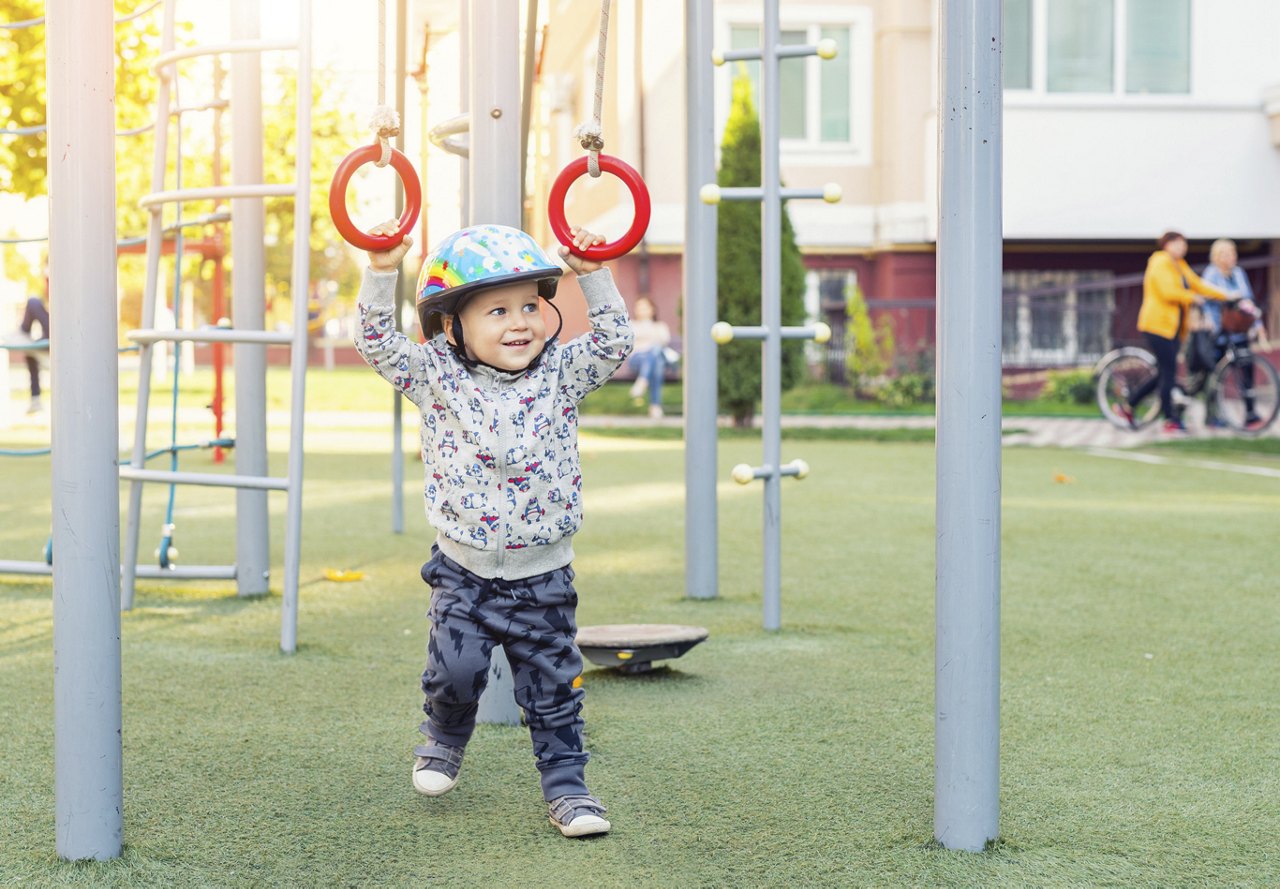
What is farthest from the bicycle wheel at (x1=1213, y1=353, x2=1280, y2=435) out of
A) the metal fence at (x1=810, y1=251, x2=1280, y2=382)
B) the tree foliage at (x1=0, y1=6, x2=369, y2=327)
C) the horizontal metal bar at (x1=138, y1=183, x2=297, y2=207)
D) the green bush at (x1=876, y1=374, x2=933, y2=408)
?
the horizontal metal bar at (x1=138, y1=183, x2=297, y2=207)

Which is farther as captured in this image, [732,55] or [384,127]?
[732,55]

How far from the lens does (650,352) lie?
55.5 feet

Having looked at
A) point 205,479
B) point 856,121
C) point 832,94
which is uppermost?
point 832,94

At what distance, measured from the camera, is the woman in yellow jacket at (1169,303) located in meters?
12.5

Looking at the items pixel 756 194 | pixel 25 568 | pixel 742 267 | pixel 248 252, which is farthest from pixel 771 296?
pixel 742 267

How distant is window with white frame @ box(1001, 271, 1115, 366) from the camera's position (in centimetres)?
1812

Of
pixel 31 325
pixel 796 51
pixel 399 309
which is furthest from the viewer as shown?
pixel 31 325

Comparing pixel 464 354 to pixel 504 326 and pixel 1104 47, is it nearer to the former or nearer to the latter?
pixel 504 326

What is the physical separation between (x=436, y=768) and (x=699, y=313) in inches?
100

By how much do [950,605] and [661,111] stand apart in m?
16.5

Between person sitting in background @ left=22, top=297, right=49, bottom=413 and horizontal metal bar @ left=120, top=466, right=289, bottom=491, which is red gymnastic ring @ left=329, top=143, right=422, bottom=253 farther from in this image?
person sitting in background @ left=22, top=297, right=49, bottom=413

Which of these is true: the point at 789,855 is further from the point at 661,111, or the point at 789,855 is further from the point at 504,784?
the point at 661,111

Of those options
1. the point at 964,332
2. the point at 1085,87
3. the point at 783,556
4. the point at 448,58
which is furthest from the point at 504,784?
the point at 1085,87

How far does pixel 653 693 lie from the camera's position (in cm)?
384
